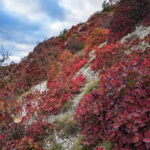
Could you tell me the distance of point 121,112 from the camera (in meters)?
4.70

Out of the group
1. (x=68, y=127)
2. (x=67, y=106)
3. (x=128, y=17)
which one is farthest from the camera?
(x=128, y=17)

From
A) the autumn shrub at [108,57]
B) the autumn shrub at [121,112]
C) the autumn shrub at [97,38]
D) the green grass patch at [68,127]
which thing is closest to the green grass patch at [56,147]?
the green grass patch at [68,127]

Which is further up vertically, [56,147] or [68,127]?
[68,127]

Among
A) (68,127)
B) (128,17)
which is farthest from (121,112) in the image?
(128,17)

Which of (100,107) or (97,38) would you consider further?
(97,38)

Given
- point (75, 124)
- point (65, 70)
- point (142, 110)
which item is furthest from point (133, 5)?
point (142, 110)

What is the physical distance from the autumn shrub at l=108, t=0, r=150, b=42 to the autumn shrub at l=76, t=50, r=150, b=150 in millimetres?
8229

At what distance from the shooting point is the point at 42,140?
7.32 meters

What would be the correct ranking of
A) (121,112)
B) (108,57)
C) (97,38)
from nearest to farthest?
(121,112)
(108,57)
(97,38)

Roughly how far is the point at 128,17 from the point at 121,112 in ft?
34.2

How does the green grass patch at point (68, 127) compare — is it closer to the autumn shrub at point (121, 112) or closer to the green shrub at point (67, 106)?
the autumn shrub at point (121, 112)

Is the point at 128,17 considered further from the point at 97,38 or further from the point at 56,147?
the point at 56,147

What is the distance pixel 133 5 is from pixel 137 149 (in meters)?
11.4

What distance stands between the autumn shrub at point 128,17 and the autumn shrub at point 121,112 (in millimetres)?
8229
